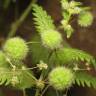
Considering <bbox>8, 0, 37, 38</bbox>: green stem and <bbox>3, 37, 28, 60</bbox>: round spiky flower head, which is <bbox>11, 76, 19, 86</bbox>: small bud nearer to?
<bbox>3, 37, 28, 60</bbox>: round spiky flower head

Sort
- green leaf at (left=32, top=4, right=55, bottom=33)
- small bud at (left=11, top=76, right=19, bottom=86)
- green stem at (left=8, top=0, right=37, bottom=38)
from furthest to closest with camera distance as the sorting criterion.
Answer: green stem at (left=8, top=0, right=37, bottom=38) < green leaf at (left=32, top=4, right=55, bottom=33) < small bud at (left=11, top=76, right=19, bottom=86)

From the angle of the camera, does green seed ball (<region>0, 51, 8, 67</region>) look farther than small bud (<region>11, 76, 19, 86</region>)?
Yes

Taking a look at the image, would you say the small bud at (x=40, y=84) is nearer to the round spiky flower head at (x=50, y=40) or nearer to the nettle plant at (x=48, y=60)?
the nettle plant at (x=48, y=60)

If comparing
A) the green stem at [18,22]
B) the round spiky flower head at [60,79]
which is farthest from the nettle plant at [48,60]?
the green stem at [18,22]

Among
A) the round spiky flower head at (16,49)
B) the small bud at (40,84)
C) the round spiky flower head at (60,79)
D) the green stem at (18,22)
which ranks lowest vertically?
the green stem at (18,22)

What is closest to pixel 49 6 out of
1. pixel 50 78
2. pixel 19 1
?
pixel 19 1

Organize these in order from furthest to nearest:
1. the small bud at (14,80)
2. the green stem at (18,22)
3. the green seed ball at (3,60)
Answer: the green stem at (18,22), the green seed ball at (3,60), the small bud at (14,80)

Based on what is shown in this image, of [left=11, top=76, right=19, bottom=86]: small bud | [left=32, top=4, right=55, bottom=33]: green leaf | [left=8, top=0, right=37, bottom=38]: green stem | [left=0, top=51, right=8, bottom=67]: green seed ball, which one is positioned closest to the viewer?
[left=11, top=76, right=19, bottom=86]: small bud

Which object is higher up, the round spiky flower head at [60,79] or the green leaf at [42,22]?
→ the green leaf at [42,22]

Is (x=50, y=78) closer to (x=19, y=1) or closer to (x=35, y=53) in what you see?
(x=35, y=53)

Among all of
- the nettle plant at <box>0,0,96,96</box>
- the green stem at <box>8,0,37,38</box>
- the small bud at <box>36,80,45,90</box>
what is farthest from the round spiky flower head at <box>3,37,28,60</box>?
the green stem at <box>8,0,37,38</box>

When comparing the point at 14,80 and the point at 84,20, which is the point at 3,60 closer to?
the point at 14,80
